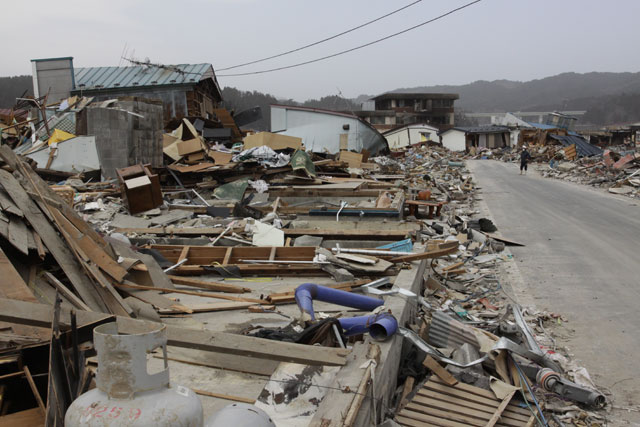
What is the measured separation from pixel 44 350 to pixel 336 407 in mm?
2096

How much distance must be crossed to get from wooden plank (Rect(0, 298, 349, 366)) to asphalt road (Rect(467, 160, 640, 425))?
9.60 feet

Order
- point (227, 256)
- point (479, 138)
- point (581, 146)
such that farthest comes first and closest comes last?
point (479, 138) < point (581, 146) < point (227, 256)

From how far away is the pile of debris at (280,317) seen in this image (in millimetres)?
3758

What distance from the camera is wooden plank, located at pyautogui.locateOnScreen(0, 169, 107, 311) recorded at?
5.32 meters

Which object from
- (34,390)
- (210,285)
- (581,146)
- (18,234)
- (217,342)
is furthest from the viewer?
(581,146)

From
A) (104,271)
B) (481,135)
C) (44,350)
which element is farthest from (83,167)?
(481,135)

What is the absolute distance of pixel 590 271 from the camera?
9.69 metres

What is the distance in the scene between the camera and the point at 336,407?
352 cm

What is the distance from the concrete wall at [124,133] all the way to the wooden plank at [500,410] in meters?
13.9

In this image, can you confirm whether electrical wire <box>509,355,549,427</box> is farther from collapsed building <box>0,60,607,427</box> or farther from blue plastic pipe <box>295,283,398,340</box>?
blue plastic pipe <box>295,283,398,340</box>

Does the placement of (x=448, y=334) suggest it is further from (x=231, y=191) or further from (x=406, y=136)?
(x=406, y=136)

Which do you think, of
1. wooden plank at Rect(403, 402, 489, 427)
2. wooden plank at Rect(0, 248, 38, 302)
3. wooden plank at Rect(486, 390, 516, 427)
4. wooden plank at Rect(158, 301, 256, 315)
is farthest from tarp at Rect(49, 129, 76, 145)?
wooden plank at Rect(486, 390, 516, 427)

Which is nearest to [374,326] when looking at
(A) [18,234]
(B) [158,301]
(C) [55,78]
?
(B) [158,301]

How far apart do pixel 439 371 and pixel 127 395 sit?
3526mm
